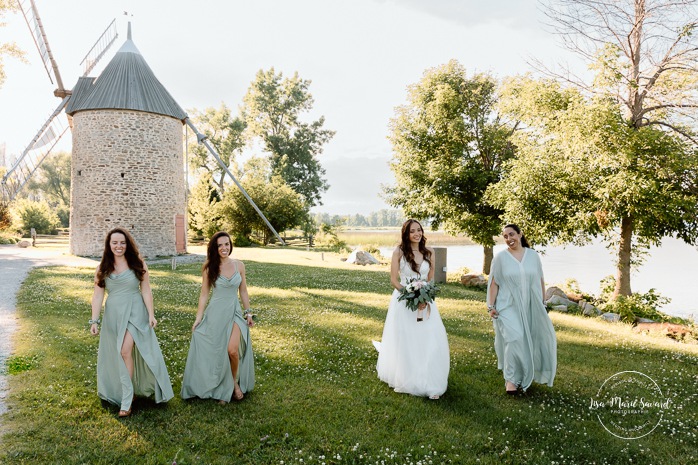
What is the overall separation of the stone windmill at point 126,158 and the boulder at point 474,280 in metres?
18.9

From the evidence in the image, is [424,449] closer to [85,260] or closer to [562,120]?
[562,120]

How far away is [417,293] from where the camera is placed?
6223 millimetres

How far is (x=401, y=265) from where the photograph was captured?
6.75m

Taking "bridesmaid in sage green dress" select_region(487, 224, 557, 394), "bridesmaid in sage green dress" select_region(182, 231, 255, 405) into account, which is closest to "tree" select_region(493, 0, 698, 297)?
"bridesmaid in sage green dress" select_region(487, 224, 557, 394)

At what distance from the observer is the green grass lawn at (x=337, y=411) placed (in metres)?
4.72

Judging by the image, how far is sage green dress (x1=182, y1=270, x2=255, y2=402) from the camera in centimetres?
581

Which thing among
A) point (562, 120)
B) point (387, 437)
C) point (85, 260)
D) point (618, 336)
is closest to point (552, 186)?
point (562, 120)

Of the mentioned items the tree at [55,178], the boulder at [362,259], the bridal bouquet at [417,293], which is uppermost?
the tree at [55,178]

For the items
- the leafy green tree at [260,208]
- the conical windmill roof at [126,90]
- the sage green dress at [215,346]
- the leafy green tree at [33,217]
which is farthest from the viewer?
the leafy green tree at [33,217]

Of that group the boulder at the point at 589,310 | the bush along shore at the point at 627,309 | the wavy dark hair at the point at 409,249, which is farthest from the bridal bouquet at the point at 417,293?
the boulder at the point at 589,310

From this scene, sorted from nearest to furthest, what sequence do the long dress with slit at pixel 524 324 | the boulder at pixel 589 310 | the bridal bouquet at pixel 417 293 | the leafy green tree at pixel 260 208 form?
1. the bridal bouquet at pixel 417 293
2. the long dress with slit at pixel 524 324
3. the boulder at pixel 589 310
4. the leafy green tree at pixel 260 208

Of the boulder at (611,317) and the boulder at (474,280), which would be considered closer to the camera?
the boulder at (611,317)

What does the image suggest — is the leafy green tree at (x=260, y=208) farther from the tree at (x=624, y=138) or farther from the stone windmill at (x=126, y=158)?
the tree at (x=624, y=138)

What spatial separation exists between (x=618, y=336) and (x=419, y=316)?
6.63 meters
